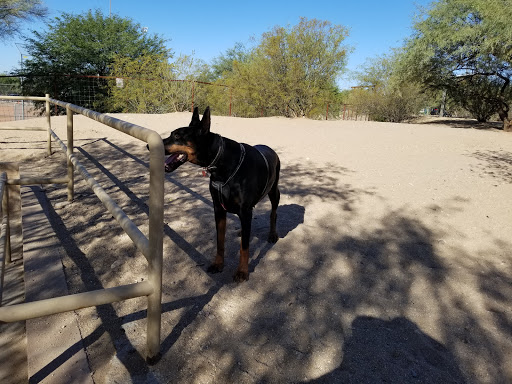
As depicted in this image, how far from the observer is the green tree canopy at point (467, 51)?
532 inches

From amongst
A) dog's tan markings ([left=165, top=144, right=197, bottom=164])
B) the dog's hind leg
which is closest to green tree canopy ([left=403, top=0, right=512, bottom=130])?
the dog's hind leg

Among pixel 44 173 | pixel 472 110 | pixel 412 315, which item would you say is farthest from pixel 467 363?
pixel 472 110

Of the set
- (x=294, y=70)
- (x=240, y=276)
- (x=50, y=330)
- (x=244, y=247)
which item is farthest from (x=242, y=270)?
(x=294, y=70)

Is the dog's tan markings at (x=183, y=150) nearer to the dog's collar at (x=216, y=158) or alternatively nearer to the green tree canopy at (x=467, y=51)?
the dog's collar at (x=216, y=158)

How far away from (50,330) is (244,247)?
140 cm

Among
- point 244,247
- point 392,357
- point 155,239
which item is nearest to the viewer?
point 155,239

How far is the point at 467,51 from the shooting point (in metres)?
15.0

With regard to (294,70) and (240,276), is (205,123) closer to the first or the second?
(240,276)

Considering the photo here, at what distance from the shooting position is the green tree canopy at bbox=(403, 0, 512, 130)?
13523mm

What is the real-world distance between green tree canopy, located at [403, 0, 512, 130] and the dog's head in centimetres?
1522

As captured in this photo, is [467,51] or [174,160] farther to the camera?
[467,51]

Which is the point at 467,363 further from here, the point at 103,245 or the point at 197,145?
the point at 103,245

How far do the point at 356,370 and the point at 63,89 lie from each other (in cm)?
2196

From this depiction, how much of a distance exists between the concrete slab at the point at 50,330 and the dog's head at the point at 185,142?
3.94ft
